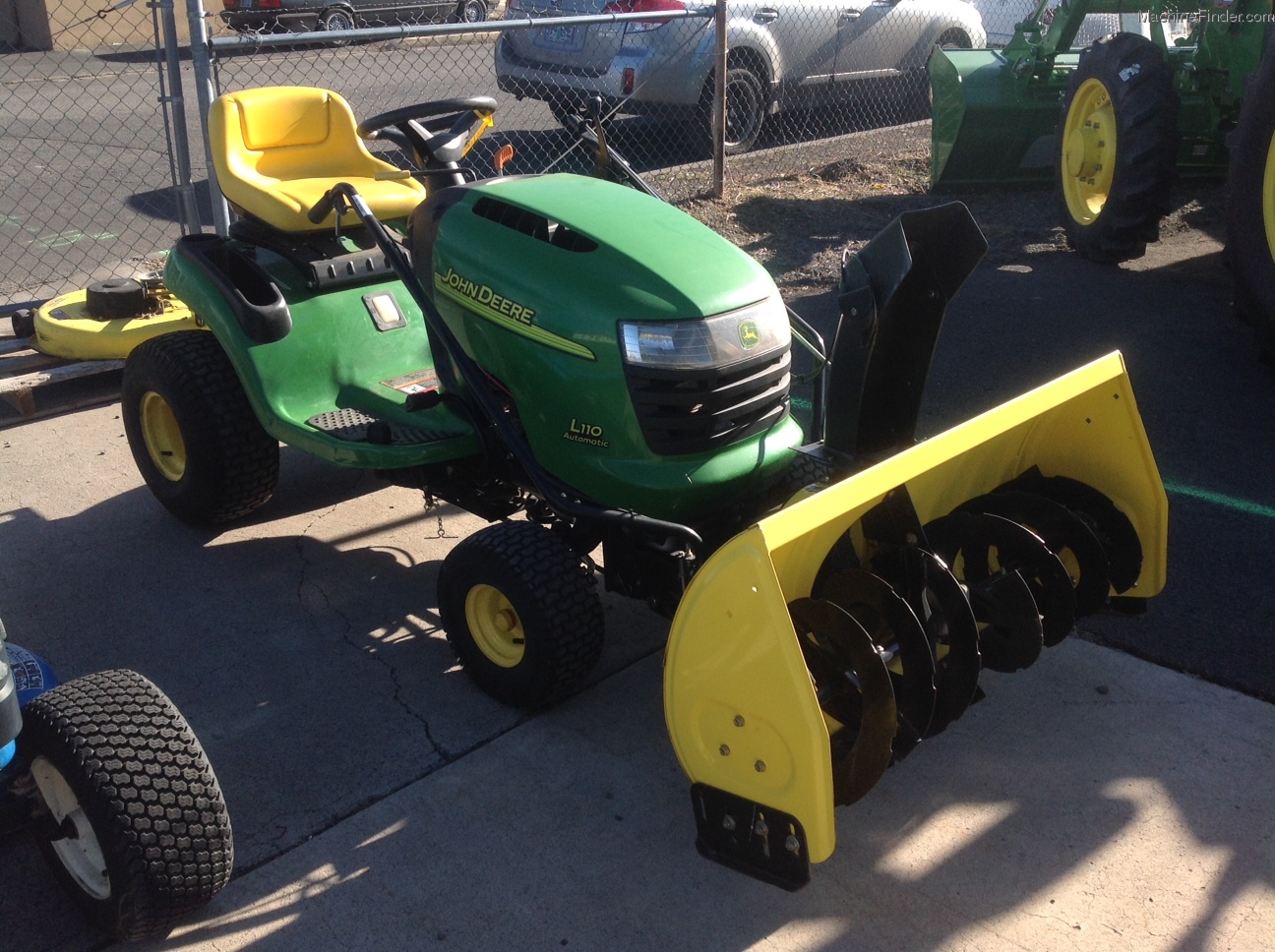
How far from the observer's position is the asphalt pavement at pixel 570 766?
259 centimetres

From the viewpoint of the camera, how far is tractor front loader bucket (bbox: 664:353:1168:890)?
7.73 feet

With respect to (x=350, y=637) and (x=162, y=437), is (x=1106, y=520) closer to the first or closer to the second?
(x=350, y=637)

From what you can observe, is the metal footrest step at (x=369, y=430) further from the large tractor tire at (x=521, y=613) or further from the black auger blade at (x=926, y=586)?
the black auger blade at (x=926, y=586)

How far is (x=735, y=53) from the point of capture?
29.8ft

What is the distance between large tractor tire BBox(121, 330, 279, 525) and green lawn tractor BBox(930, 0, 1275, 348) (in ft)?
13.0

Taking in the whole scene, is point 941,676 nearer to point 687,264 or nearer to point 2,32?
point 687,264

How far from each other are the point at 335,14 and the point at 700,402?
49.0ft

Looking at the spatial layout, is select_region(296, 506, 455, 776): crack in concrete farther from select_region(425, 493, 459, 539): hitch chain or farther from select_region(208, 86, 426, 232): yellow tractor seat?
select_region(208, 86, 426, 232): yellow tractor seat

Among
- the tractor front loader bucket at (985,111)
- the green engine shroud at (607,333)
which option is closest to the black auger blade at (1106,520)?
the green engine shroud at (607,333)

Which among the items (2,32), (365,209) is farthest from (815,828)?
(2,32)

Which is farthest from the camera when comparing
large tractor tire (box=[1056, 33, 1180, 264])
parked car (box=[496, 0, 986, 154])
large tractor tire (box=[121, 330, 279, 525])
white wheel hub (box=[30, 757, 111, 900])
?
parked car (box=[496, 0, 986, 154])

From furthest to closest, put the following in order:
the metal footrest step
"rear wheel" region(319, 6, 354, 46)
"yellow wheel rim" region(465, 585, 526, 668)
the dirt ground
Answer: "rear wheel" region(319, 6, 354, 46), the dirt ground, the metal footrest step, "yellow wheel rim" region(465, 585, 526, 668)

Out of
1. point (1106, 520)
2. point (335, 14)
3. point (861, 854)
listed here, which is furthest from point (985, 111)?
point (335, 14)

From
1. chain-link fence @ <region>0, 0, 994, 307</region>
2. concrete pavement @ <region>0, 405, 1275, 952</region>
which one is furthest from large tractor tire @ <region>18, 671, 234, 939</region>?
chain-link fence @ <region>0, 0, 994, 307</region>
